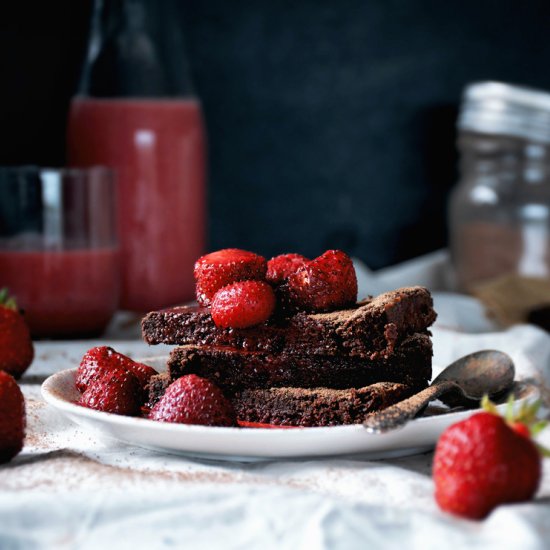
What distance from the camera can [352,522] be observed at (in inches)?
36.3

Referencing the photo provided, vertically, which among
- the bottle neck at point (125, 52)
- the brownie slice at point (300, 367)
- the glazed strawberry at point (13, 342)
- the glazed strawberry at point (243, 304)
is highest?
the bottle neck at point (125, 52)

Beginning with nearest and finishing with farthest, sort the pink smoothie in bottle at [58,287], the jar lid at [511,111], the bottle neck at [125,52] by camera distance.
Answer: the pink smoothie in bottle at [58,287], the bottle neck at [125,52], the jar lid at [511,111]

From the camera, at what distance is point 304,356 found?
133 cm

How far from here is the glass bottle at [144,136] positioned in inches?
94.0

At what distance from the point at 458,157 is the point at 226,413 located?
2083mm

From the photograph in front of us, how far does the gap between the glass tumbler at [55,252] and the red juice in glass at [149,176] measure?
0.25 metres

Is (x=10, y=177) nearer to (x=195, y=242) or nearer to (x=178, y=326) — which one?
A: (x=195, y=242)

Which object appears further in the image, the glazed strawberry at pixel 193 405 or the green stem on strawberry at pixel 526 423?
the glazed strawberry at pixel 193 405

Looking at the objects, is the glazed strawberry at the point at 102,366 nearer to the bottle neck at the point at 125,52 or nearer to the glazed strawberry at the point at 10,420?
the glazed strawberry at the point at 10,420

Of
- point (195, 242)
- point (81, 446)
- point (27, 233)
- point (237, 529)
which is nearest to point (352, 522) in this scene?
point (237, 529)

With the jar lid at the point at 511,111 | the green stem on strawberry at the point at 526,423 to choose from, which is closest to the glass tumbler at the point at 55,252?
the jar lid at the point at 511,111

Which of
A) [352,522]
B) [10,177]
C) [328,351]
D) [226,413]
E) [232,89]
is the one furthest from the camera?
[232,89]

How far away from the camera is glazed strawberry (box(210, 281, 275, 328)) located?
4.19 feet

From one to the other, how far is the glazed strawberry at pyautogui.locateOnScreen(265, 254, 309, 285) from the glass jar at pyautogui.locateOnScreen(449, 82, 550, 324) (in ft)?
4.07
